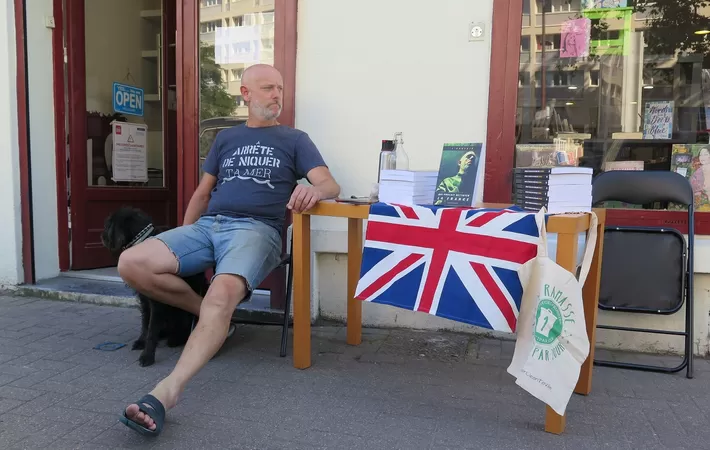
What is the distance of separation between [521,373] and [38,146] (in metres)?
4.31

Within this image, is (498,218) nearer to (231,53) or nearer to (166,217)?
(231,53)

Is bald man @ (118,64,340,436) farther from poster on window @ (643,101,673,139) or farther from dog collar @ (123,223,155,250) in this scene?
poster on window @ (643,101,673,139)

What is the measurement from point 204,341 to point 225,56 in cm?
252

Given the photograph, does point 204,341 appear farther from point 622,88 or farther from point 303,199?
point 622,88

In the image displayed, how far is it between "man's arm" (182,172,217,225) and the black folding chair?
2.33 meters

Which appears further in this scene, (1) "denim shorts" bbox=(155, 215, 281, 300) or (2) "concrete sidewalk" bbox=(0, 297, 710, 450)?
(1) "denim shorts" bbox=(155, 215, 281, 300)

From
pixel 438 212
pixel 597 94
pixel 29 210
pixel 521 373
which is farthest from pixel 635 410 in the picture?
pixel 29 210

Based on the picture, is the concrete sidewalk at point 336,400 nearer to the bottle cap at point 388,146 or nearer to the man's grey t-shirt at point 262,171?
the man's grey t-shirt at point 262,171

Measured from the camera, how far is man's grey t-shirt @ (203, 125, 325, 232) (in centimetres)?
312

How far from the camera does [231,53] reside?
13.4ft

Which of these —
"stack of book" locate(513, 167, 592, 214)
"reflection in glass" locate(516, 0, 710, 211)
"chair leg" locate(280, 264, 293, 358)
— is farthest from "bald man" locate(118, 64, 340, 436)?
"reflection in glass" locate(516, 0, 710, 211)

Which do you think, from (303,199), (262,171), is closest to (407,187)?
(303,199)

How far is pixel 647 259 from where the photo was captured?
3.12m

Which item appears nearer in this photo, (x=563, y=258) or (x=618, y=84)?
(x=563, y=258)
